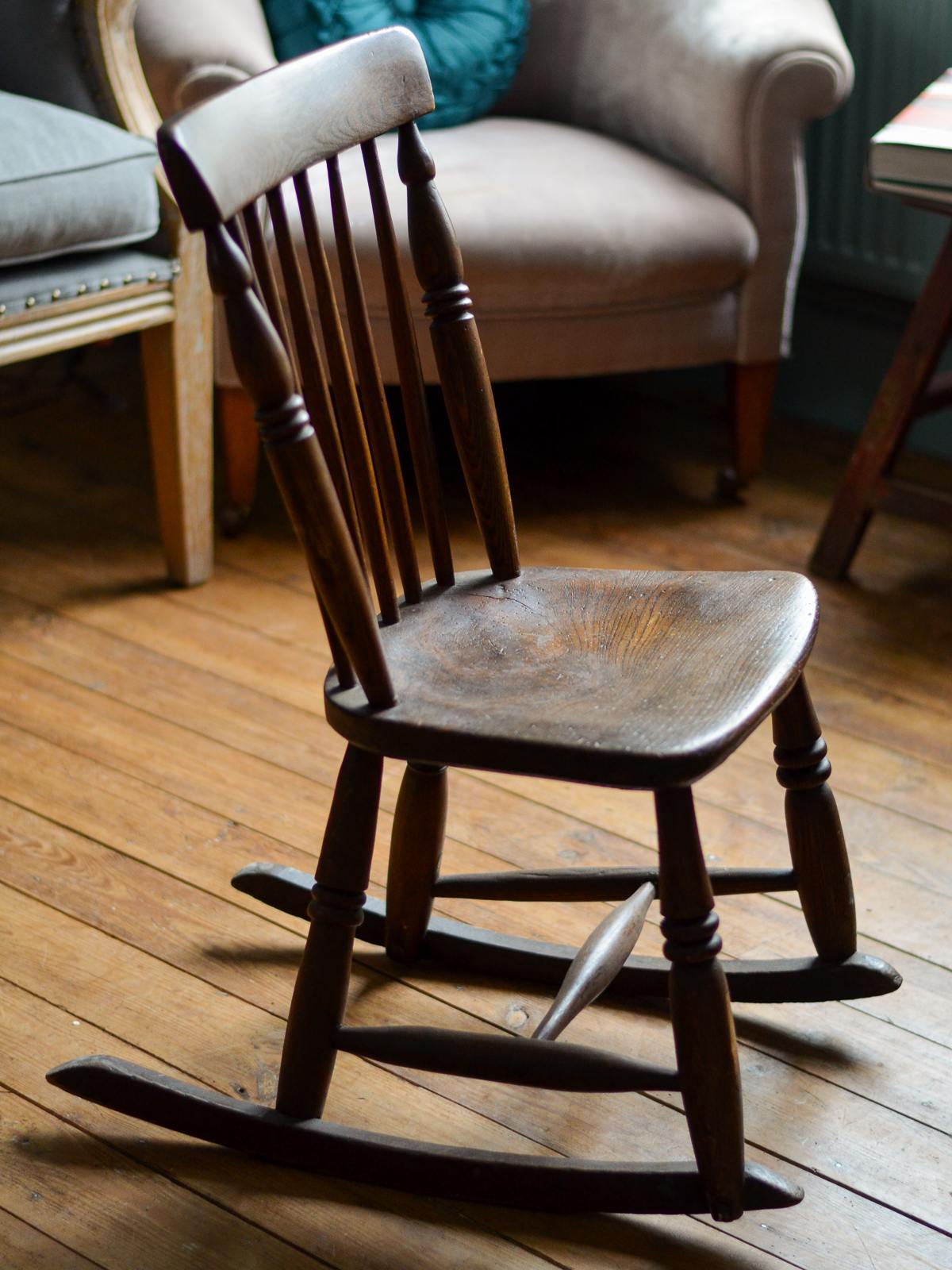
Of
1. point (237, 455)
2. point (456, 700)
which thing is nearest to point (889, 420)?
point (237, 455)

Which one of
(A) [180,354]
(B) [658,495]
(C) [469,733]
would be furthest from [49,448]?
(C) [469,733]

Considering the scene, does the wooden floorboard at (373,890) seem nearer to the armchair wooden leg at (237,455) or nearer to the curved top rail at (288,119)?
→ the armchair wooden leg at (237,455)

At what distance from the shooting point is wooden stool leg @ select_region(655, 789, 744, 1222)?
3.11 ft

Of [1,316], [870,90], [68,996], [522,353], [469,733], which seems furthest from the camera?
[870,90]

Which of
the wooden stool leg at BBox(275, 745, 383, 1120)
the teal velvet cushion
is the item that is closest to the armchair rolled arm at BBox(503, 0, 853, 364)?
the teal velvet cushion

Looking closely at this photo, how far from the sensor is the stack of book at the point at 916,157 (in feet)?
5.64

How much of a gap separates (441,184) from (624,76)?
0.49 m

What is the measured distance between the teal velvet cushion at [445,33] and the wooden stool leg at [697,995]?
5.44 feet

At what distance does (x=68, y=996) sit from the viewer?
1286 mm

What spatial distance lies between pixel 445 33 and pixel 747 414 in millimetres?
774

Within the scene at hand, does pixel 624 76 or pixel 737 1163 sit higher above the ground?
pixel 624 76

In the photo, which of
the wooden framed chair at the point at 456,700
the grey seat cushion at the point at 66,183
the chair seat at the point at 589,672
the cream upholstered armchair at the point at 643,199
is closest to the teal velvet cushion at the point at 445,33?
the cream upholstered armchair at the point at 643,199

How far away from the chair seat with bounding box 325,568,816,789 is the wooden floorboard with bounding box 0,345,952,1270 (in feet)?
1.21

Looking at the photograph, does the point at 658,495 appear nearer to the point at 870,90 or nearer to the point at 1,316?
the point at 870,90
